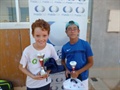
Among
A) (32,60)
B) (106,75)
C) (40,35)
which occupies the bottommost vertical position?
(106,75)

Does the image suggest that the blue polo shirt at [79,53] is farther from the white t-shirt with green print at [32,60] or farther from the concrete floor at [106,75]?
the concrete floor at [106,75]

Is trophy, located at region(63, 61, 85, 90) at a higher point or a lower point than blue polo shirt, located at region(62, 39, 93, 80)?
lower

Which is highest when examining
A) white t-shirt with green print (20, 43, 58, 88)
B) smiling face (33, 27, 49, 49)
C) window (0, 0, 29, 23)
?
window (0, 0, 29, 23)

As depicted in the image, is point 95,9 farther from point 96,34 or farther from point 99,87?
point 99,87

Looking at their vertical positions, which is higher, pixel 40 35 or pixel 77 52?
pixel 40 35

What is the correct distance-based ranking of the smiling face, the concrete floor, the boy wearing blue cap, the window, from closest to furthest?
the smiling face
the boy wearing blue cap
the window
the concrete floor

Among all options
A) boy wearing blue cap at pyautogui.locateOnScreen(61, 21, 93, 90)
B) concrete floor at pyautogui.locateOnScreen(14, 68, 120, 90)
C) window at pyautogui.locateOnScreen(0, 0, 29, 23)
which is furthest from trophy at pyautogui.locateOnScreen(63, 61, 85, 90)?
concrete floor at pyautogui.locateOnScreen(14, 68, 120, 90)

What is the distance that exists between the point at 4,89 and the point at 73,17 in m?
1.46

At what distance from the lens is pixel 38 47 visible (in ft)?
4.06

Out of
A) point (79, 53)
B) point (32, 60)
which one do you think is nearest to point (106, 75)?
point (79, 53)

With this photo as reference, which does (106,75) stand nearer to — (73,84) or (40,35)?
(73,84)

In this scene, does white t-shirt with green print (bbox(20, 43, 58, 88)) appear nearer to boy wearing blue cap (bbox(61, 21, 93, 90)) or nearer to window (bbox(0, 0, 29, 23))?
boy wearing blue cap (bbox(61, 21, 93, 90))

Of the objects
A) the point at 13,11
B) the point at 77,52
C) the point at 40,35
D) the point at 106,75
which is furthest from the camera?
the point at 106,75

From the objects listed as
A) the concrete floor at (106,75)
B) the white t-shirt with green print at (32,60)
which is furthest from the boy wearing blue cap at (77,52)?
the concrete floor at (106,75)
